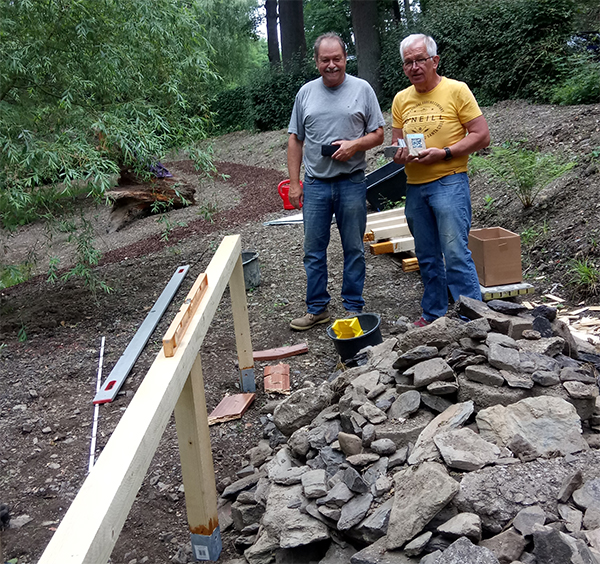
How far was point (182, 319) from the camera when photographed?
7.73ft

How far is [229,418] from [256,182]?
34.2 ft

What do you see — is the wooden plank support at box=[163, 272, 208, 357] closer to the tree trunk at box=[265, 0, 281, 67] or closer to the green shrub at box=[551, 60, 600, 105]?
A: the green shrub at box=[551, 60, 600, 105]

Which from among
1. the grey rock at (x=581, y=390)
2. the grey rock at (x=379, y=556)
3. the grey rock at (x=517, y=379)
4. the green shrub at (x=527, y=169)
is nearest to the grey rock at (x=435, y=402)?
the grey rock at (x=517, y=379)

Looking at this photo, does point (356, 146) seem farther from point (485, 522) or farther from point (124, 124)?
point (485, 522)

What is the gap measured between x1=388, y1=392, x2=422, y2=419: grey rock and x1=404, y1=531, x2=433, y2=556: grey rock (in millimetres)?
808

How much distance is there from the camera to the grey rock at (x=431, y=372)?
2832 millimetres

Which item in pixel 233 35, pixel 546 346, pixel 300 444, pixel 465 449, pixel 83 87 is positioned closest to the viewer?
pixel 465 449

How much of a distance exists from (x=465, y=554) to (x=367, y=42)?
55.6 ft

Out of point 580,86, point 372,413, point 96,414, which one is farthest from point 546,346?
point 580,86

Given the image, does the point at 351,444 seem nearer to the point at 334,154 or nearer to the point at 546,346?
the point at 546,346

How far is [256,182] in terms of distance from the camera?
13695 mm

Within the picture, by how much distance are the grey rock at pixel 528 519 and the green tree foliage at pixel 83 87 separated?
13.0 ft

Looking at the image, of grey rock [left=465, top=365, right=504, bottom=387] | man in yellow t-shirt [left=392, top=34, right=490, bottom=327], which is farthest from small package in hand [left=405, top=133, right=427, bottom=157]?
grey rock [left=465, top=365, right=504, bottom=387]

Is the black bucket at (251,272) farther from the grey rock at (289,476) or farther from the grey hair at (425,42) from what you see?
the grey rock at (289,476)
